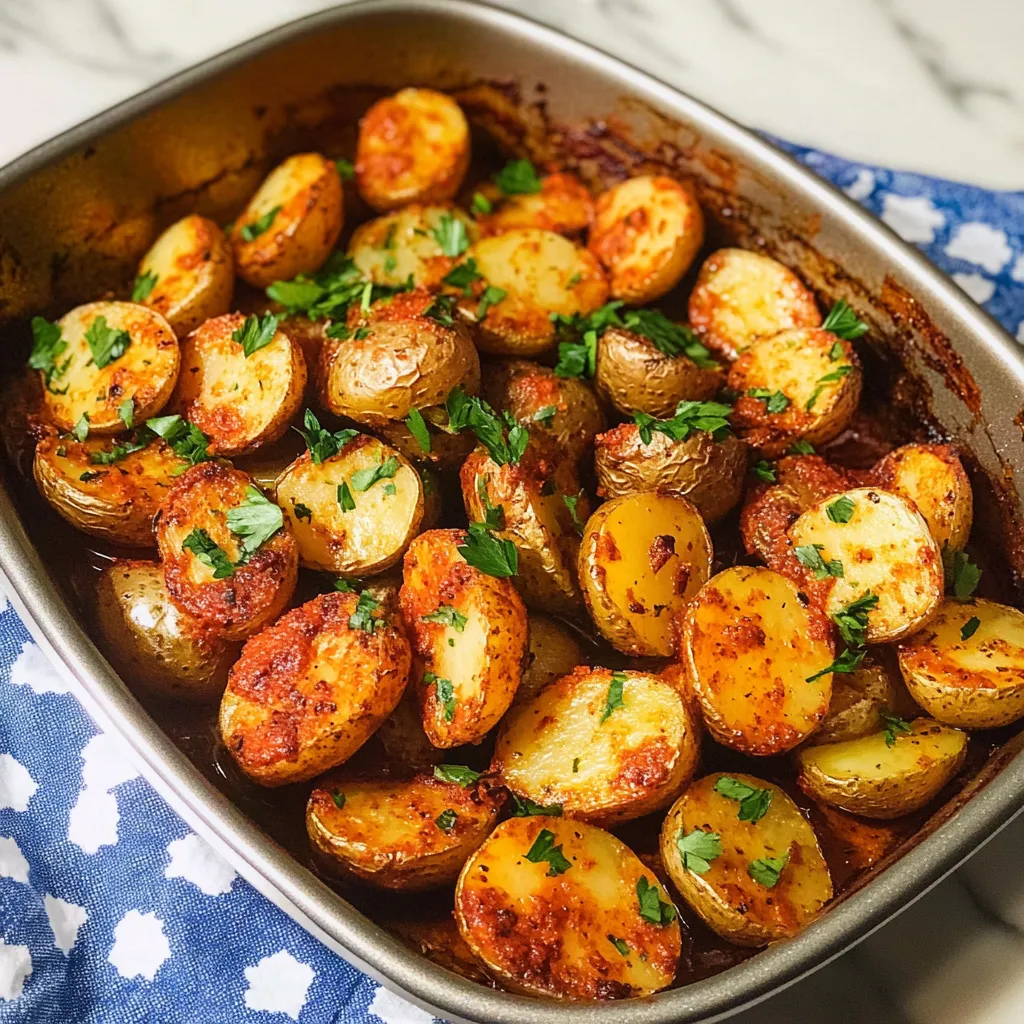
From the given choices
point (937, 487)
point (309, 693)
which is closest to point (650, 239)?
point (937, 487)

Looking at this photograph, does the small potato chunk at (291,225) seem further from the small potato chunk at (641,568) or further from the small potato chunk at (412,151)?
→ the small potato chunk at (641,568)

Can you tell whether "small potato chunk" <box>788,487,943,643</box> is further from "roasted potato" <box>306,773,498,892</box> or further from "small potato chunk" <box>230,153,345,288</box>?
"small potato chunk" <box>230,153,345,288</box>

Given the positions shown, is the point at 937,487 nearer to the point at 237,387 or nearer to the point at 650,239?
the point at 650,239

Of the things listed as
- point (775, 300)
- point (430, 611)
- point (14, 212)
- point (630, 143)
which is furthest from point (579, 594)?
point (14, 212)

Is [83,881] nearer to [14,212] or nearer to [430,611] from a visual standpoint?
[430,611]

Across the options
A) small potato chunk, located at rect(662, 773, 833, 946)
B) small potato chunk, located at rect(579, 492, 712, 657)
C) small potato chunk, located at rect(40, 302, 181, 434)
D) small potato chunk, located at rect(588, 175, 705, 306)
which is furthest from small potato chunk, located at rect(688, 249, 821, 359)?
small potato chunk, located at rect(40, 302, 181, 434)

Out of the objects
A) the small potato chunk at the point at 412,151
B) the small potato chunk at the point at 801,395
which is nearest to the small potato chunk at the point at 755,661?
the small potato chunk at the point at 801,395
